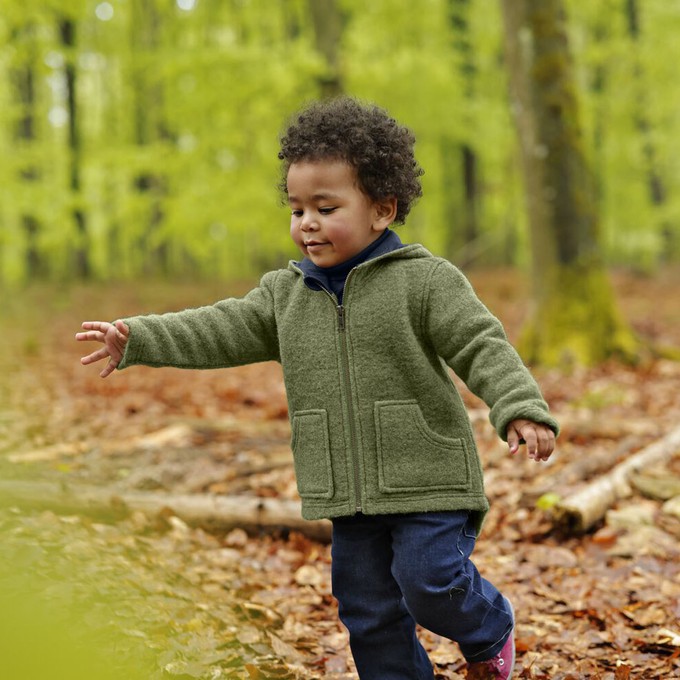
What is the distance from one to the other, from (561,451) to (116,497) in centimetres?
317

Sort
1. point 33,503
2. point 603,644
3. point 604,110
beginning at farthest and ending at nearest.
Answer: point 604,110, point 33,503, point 603,644

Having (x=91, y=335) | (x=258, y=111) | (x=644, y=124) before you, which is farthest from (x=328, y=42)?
(x=644, y=124)

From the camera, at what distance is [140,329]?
2.63 meters

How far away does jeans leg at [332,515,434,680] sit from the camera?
8.58ft

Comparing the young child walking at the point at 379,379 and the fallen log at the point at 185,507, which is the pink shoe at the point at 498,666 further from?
the fallen log at the point at 185,507

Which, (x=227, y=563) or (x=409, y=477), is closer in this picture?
(x=409, y=477)

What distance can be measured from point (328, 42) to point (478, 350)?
1160cm

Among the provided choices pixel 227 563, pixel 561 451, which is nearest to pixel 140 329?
pixel 227 563

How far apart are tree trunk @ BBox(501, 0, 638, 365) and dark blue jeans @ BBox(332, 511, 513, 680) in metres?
6.18

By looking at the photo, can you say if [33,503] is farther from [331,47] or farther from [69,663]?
[331,47]

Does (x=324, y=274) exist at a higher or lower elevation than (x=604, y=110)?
lower

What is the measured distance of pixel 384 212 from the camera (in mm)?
2629

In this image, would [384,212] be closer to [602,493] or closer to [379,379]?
[379,379]

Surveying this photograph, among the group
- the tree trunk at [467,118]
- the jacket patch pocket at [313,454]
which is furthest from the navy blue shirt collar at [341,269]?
the tree trunk at [467,118]
